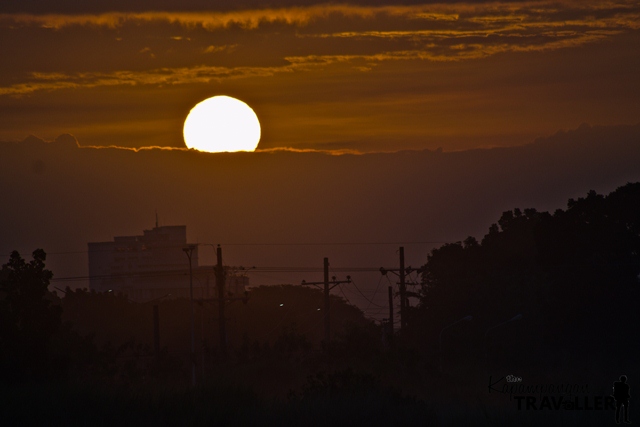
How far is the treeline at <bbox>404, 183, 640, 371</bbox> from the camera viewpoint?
72.2m

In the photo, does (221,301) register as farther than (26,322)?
Yes

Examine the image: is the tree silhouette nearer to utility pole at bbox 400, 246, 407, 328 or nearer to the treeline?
the treeline

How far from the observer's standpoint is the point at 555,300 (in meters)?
74.9

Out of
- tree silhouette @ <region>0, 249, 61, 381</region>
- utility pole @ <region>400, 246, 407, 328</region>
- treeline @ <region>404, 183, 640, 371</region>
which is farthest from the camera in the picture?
utility pole @ <region>400, 246, 407, 328</region>

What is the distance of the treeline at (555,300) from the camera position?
237 ft

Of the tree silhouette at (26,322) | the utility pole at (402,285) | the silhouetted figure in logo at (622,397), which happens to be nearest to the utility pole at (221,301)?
the utility pole at (402,285)

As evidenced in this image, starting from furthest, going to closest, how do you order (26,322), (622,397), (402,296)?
(402,296), (26,322), (622,397)

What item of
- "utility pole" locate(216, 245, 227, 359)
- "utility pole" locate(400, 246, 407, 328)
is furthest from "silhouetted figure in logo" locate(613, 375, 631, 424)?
"utility pole" locate(400, 246, 407, 328)

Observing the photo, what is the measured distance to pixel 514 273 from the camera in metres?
78.9

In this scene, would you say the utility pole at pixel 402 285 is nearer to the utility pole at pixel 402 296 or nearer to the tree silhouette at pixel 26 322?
the utility pole at pixel 402 296

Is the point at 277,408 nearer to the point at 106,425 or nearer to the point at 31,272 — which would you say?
the point at 106,425

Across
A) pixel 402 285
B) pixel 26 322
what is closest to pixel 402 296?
pixel 402 285

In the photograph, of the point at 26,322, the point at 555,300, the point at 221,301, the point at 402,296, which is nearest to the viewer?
the point at 26,322

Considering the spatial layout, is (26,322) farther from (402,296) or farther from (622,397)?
(402,296)
